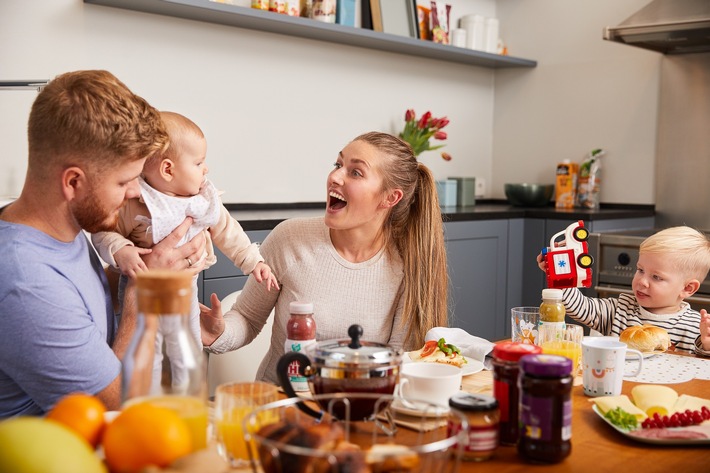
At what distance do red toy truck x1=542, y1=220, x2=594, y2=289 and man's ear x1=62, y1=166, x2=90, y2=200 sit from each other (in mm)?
1004

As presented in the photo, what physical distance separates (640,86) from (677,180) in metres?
0.54

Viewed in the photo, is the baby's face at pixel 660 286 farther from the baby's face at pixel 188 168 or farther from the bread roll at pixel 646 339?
the baby's face at pixel 188 168

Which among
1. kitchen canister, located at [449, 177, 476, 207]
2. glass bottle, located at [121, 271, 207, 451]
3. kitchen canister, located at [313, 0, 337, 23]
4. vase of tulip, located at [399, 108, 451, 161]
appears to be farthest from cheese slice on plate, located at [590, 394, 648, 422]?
kitchen canister, located at [449, 177, 476, 207]

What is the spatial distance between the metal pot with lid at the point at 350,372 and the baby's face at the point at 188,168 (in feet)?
2.60

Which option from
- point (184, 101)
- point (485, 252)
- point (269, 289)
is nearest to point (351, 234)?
point (269, 289)

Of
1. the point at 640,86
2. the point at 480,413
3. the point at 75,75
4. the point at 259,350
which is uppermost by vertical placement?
the point at 640,86

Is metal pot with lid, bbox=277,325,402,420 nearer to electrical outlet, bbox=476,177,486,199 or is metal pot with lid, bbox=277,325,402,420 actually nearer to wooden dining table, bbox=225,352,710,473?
wooden dining table, bbox=225,352,710,473

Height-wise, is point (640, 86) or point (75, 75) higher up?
point (640, 86)

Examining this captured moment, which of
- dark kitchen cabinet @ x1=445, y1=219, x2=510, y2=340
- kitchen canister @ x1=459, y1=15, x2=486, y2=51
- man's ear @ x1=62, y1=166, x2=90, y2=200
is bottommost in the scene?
dark kitchen cabinet @ x1=445, y1=219, x2=510, y2=340

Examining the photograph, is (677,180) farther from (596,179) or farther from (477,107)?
(477,107)

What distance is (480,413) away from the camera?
3.63ft

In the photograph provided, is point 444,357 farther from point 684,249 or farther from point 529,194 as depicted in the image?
point 529,194

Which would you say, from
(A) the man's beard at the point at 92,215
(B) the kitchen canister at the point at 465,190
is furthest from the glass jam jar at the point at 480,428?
(B) the kitchen canister at the point at 465,190

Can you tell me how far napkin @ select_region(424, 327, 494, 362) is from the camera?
5.51 feet
